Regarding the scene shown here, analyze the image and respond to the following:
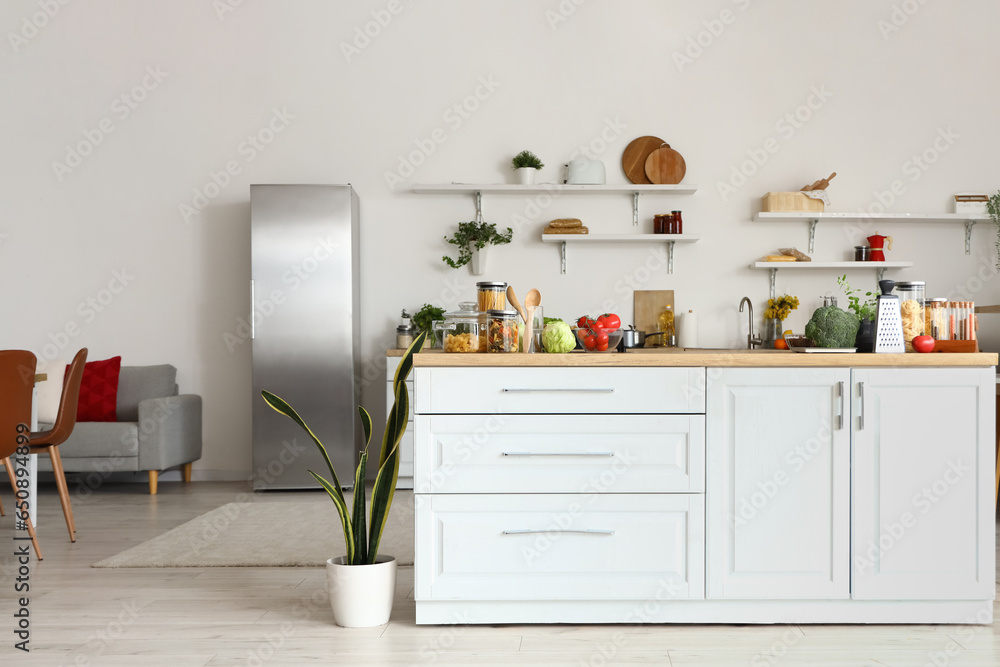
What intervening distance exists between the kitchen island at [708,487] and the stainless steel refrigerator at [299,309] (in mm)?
2749

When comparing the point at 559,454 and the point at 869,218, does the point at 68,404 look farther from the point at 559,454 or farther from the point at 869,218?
the point at 869,218

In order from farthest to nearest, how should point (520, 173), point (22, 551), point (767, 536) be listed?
point (520, 173)
point (22, 551)
point (767, 536)

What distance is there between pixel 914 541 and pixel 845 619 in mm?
317

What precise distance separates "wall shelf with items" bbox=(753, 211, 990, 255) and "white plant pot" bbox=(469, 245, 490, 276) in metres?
1.86

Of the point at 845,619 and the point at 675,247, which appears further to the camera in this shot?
the point at 675,247

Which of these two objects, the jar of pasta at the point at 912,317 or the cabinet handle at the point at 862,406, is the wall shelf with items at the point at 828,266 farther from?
the cabinet handle at the point at 862,406

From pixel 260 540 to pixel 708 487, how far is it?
7.27ft

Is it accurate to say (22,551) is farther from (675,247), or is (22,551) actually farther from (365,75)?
(675,247)

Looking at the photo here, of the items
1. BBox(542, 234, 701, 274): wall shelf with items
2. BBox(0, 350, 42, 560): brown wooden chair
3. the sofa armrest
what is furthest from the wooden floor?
BBox(542, 234, 701, 274): wall shelf with items

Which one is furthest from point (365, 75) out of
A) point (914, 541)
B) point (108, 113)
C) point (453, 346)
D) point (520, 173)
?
point (914, 541)

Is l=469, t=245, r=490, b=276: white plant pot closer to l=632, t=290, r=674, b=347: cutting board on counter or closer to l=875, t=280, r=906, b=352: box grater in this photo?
l=632, t=290, r=674, b=347: cutting board on counter

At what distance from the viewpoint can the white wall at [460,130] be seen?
550 cm

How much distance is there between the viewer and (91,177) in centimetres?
554

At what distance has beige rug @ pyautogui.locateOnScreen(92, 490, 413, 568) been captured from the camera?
3326 mm
